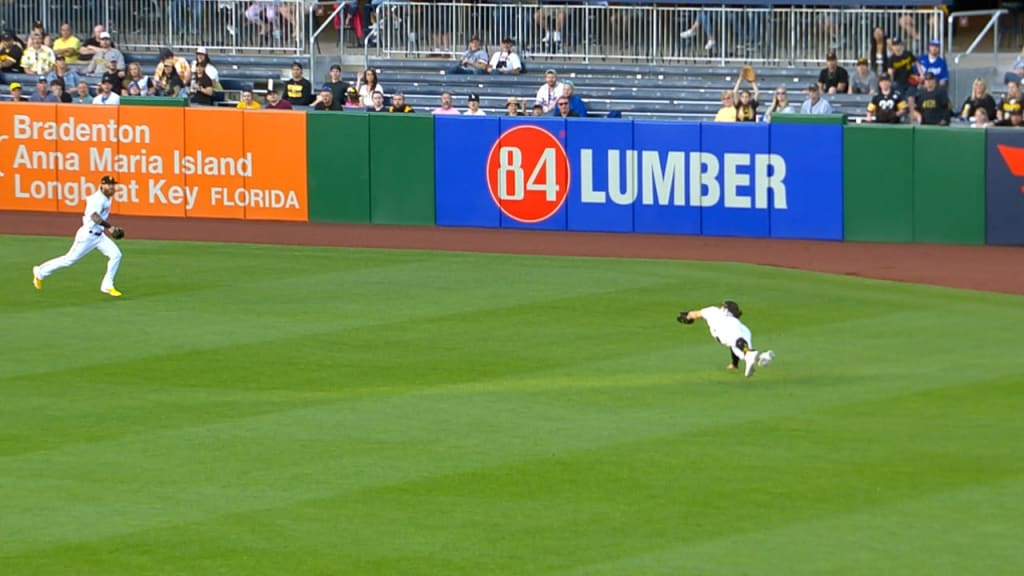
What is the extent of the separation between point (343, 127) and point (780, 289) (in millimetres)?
8744

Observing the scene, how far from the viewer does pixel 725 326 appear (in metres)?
17.7

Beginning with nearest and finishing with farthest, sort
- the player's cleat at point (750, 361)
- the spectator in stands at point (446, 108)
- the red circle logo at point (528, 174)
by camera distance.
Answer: the player's cleat at point (750, 361)
the red circle logo at point (528, 174)
the spectator in stands at point (446, 108)

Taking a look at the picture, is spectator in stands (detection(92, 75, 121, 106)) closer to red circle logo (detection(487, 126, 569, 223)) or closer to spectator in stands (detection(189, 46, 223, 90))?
spectator in stands (detection(189, 46, 223, 90))

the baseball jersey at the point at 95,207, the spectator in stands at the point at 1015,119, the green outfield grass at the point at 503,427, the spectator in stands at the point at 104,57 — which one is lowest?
the green outfield grass at the point at 503,427

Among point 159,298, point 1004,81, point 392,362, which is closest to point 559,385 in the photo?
point 392,362

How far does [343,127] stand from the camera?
97.5 ft

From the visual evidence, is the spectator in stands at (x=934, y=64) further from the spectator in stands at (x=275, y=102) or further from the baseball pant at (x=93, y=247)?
the baseball pant at (x=93, y=247)

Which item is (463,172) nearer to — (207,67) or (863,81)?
(207,67)

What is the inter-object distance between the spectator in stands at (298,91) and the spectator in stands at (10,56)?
6890mm

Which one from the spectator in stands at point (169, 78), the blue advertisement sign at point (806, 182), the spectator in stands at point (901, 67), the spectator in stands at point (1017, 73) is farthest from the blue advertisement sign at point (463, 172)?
the spectator in stands at point (1017, 73)

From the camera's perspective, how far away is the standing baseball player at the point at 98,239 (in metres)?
22.7

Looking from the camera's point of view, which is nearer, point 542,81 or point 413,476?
point 413,476

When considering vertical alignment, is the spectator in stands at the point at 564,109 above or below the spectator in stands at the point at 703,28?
below

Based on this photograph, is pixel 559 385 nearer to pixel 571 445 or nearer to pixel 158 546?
pixel 571 445
